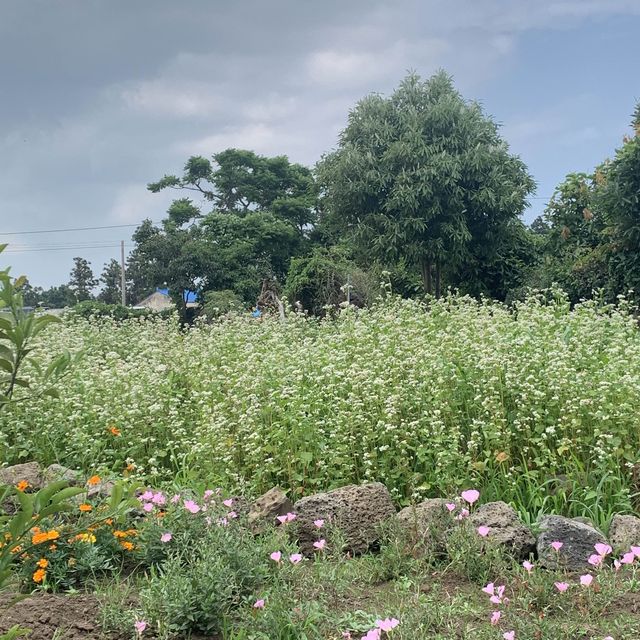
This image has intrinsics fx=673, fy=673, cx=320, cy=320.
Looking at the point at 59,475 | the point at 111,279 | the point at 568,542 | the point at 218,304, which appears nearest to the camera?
the point at 568,542

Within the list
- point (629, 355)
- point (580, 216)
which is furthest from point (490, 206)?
point (629, 355)

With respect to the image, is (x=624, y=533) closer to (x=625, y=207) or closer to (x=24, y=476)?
(x=24, y=476)

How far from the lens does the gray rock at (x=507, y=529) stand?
9.73 feet

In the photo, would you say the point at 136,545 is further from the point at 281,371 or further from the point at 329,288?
the point at 329,288

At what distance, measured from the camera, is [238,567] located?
2561 mm

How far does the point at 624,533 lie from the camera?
3.07 m

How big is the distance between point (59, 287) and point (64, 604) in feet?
180

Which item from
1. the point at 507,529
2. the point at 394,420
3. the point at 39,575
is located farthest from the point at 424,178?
the point at 39,575

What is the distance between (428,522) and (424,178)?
1581cm

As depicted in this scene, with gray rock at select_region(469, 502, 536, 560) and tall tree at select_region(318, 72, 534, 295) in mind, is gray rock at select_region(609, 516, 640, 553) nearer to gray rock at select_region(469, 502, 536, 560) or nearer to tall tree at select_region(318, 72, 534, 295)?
gray rock at select_region(469, 502, 536, 560)

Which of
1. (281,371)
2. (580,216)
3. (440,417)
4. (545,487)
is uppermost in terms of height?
(580,216)

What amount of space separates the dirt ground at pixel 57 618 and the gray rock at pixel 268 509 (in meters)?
0.86

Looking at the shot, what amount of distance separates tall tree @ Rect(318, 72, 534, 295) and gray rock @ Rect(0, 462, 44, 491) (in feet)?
48.9

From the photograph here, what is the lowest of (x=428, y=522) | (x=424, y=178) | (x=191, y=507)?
(x=428, y=522)
